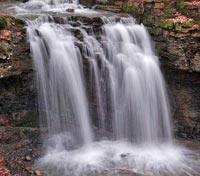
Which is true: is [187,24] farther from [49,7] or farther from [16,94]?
[16,94]

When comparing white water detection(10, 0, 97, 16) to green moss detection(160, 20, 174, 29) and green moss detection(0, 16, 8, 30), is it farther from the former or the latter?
green moss detection(160, 20, 174, 29)

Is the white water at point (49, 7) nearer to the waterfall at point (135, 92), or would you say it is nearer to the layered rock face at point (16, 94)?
the waterfall at point (135, 92)

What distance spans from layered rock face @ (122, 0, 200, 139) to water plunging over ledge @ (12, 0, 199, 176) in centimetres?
48

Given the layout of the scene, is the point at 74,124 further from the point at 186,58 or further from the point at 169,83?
the point at 186,58

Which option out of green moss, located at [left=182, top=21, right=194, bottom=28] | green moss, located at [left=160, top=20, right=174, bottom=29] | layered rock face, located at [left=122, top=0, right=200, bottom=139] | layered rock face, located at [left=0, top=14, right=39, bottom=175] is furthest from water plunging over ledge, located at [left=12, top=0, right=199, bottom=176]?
green moss, located at [left=182, top=21, right=194, bottom=28]

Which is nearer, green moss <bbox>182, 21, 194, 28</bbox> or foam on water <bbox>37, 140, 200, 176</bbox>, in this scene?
foam on water <bbox>37, 140, 200, 176</bbox>

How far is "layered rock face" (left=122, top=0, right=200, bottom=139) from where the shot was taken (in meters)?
10.2

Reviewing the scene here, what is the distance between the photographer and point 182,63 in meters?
10.3

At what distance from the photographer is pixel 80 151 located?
29.0 ft

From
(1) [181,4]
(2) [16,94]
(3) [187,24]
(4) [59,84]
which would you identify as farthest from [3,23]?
(1) [181,4]

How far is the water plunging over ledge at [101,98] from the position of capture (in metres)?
8.97

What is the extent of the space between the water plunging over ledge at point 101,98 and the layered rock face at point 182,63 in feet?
1.58

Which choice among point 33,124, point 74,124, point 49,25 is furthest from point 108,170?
point 49,25

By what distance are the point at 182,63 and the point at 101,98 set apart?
2851 mm
